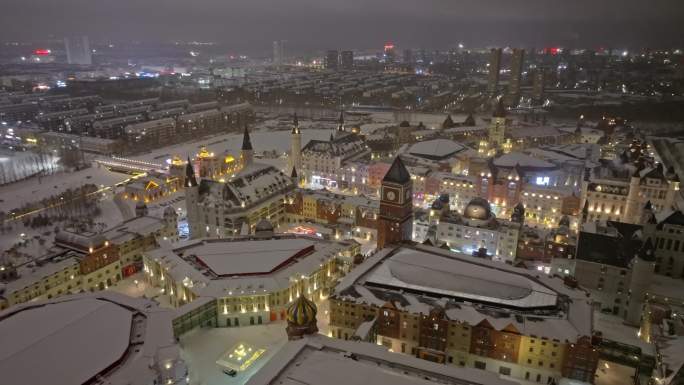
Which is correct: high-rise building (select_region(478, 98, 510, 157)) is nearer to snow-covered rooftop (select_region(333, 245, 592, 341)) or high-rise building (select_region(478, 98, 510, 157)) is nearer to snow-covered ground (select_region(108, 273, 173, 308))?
snow-covered rooftop (select_region(333, 245, 592, 341))

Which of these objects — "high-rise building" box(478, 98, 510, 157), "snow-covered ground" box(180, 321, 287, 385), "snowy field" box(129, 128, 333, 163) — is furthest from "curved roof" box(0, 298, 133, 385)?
"high-rise building" box(478, 98, 510, 157)

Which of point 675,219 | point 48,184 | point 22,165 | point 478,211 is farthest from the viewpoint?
point 22,165

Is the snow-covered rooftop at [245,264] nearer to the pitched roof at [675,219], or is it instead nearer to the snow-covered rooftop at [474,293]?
the snow-covered rooftop at [474,293]

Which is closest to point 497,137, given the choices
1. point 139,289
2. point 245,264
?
point 245,264

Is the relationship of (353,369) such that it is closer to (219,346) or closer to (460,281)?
(219,346)

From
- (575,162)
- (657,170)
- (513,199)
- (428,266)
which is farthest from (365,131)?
(428,266)

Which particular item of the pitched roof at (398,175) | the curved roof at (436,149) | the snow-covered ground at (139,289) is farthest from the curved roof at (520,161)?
the snow-covered ground at (139,289)

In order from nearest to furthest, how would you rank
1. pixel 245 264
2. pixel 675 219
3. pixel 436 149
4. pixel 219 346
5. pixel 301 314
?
1. pixel 301 314
2. pixel 219 346
3. pixel 245 264
4. pixel 675 219
5. pixel 436 149

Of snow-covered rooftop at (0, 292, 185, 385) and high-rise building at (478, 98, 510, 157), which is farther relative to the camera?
high-rise building at (478, 98, 510, 157)

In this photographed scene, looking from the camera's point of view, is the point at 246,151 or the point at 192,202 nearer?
the point at 192,202
